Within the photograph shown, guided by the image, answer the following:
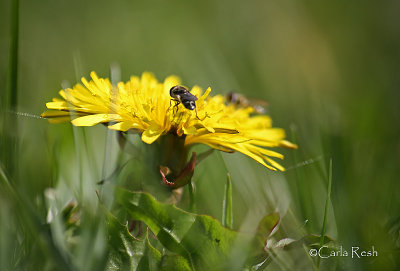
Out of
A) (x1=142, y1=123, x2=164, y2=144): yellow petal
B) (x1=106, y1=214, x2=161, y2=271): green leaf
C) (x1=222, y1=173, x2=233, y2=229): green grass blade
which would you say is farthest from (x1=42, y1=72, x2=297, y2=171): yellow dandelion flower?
(x1=106, y1=214, x2=161, y2=271): green leaf

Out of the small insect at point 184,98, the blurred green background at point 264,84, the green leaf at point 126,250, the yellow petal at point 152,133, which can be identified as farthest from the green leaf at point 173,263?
the small insect at point 184,98

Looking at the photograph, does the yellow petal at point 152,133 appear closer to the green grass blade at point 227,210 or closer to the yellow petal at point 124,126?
the yellow petal at point 124,126

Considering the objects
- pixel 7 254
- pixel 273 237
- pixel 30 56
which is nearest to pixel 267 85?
pixel 30 56

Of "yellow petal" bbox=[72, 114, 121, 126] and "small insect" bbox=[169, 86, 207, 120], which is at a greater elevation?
"small insect" bbox=[169, 86, 207, 120]

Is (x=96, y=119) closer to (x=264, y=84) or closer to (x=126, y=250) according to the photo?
(x=126, y=250)

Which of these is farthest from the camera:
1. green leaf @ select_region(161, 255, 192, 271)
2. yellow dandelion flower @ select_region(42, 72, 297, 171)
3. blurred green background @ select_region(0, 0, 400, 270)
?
blurred green background @ select_region(0, 0, 400, 270)

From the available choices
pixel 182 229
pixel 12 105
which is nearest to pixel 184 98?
pixel 182 229

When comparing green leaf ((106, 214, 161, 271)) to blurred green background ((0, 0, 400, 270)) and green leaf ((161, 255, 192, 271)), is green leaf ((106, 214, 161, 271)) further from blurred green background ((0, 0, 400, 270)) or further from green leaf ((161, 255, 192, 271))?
blurred green background ((0, 0, 400, 270))

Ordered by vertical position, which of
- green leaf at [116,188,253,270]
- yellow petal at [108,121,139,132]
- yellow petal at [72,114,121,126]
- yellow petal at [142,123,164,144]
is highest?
yellow petal at [72,114,121,126]
